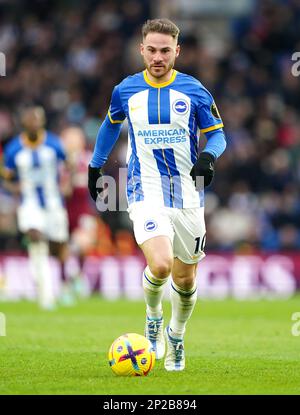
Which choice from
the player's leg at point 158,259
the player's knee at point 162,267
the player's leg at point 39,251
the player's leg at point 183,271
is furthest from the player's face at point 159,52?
the player's leg at point 39,251

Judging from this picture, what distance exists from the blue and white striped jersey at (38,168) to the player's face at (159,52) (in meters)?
6.85

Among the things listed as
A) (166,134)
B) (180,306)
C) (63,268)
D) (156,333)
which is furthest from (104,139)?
(63,268)

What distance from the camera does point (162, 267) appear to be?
24.1 ft

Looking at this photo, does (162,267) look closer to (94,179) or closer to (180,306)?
(180,306)

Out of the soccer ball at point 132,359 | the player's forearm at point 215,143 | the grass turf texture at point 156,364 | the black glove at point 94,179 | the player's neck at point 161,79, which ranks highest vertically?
the player's neck at point 161,79

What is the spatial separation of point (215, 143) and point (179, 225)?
25.8 inches

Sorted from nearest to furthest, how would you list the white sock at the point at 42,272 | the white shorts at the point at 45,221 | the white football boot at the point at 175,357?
the white football boot at the point at 175,357 < the white sock at the point at 42,272 < the white shorts at the point at 45,221

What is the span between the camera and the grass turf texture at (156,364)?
269 inches

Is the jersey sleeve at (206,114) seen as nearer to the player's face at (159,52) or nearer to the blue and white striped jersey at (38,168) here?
the player's face at (159,52)

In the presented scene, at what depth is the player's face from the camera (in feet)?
25.1

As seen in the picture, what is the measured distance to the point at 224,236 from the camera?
1841 cm

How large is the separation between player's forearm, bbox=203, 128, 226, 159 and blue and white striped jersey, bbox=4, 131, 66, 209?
6888mm
